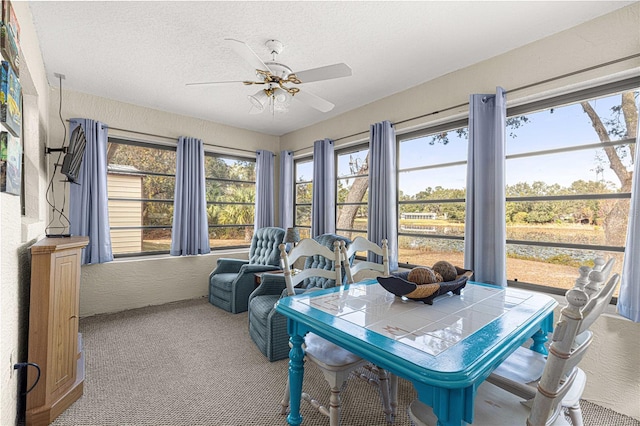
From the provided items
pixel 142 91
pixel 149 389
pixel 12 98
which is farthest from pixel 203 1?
pixel 149 389

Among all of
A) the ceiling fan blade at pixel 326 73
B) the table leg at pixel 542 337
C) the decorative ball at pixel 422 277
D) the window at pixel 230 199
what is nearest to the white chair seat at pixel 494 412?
the decorative ball at pixel 422 277

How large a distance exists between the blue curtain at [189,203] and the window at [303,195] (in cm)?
152

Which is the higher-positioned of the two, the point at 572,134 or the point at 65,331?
the point at 572,134

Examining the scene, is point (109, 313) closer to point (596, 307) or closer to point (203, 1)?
point (203, 1)

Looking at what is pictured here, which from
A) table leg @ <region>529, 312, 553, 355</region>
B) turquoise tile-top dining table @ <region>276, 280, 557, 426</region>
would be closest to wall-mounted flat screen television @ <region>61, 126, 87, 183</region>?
turquoise tile-top dining table @ <region>276, 280, 557, 426</region>

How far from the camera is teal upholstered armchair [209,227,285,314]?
3785mm

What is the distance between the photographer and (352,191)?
4301 mm

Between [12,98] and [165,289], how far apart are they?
318cm

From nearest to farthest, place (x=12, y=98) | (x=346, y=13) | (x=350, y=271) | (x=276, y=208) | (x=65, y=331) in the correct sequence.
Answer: (x=12, y=98) → (x=65, y=331) → (x=346, y=13) → (x=350, y=271) → (x=276, y=208)

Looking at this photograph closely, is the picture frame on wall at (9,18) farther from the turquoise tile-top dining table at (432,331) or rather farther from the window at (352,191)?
the window at (352,191)

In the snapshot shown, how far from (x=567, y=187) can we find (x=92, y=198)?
4.80 meters

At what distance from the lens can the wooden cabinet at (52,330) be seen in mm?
1778

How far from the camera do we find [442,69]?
292 cm

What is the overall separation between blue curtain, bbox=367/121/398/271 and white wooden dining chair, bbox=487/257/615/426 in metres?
1.85
